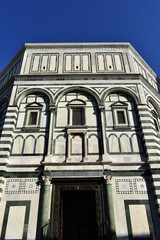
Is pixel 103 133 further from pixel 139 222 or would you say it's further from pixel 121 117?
pixel 139 222

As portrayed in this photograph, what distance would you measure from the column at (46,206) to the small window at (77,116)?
324 cm

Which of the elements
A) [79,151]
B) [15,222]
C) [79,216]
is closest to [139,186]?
[79,151]

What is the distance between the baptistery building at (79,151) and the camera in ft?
26.9

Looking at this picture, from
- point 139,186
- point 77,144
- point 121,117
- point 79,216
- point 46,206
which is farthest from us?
point 121,117

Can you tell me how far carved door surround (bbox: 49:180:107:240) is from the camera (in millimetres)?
7848

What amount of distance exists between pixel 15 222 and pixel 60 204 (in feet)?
6.11

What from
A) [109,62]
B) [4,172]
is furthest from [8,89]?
[109,62]

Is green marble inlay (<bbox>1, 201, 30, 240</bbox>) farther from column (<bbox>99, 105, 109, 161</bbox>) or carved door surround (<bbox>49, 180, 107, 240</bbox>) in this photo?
column (<bbox>99, 105, 109, 161</bbox>)

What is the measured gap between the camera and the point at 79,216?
10375mm

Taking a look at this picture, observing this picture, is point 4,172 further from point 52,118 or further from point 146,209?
point 146,209

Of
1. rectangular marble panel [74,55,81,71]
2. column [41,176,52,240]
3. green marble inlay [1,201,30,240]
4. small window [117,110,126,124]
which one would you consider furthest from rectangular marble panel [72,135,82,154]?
rectangular marble panel [74,55,81,71]

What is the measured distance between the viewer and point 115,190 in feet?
28.9

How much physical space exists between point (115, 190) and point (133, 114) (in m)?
4.16

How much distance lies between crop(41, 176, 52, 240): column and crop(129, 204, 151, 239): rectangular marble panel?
3.30 meters
